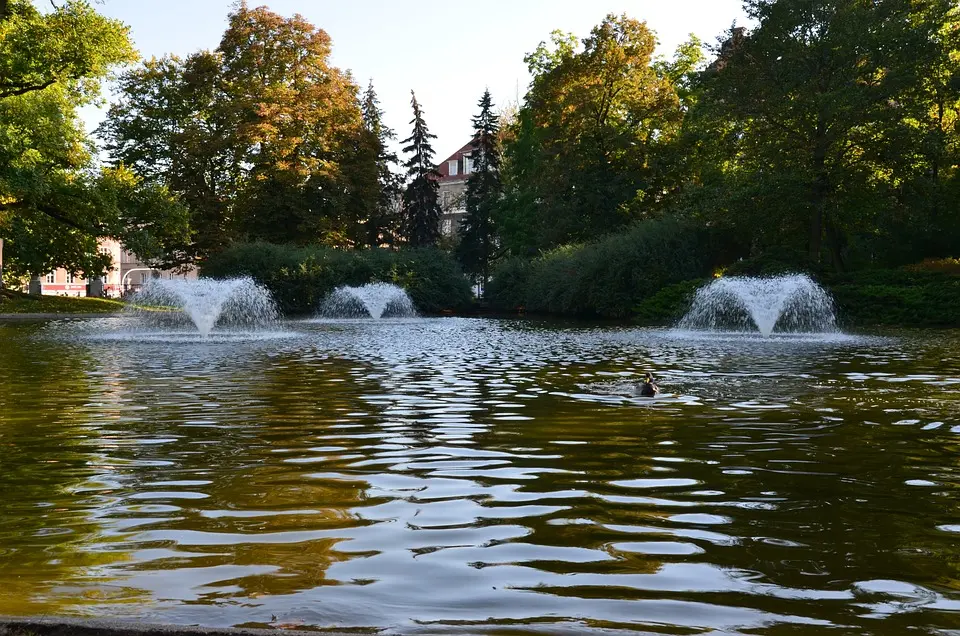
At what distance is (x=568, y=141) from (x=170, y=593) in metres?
54.9

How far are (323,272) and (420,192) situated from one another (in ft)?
96.6

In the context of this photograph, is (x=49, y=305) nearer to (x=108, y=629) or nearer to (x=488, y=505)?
(x=488, y=505)

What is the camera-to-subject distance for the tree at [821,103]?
4009 centimetres

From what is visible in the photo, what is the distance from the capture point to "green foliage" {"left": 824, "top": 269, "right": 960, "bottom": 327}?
1374 inches

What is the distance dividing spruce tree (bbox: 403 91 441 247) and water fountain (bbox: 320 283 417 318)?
27697 millimetres

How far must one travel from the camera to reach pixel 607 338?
2778 centimetres

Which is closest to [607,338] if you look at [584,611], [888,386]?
[888,386]

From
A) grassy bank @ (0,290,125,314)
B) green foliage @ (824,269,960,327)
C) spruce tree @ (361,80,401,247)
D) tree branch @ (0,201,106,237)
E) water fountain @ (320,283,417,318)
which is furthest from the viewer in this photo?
spruce tree @ (361,80,401,247)

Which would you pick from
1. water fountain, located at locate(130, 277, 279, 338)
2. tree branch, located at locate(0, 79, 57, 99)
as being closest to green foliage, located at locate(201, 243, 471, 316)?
water fountain, located at locate(130, 277, 279, 338)

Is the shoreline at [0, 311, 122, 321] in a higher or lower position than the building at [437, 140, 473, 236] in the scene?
lower

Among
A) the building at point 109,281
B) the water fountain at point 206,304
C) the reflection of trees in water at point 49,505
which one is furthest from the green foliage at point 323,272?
the reflection of trees in water at point 49,505

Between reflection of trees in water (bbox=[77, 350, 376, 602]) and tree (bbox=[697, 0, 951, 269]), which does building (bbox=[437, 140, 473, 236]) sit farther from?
reflection of trees in water (bbox=[77, 350, 376, 602])

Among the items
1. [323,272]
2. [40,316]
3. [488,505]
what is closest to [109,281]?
[323,272]

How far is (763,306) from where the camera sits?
3366 centimetres
